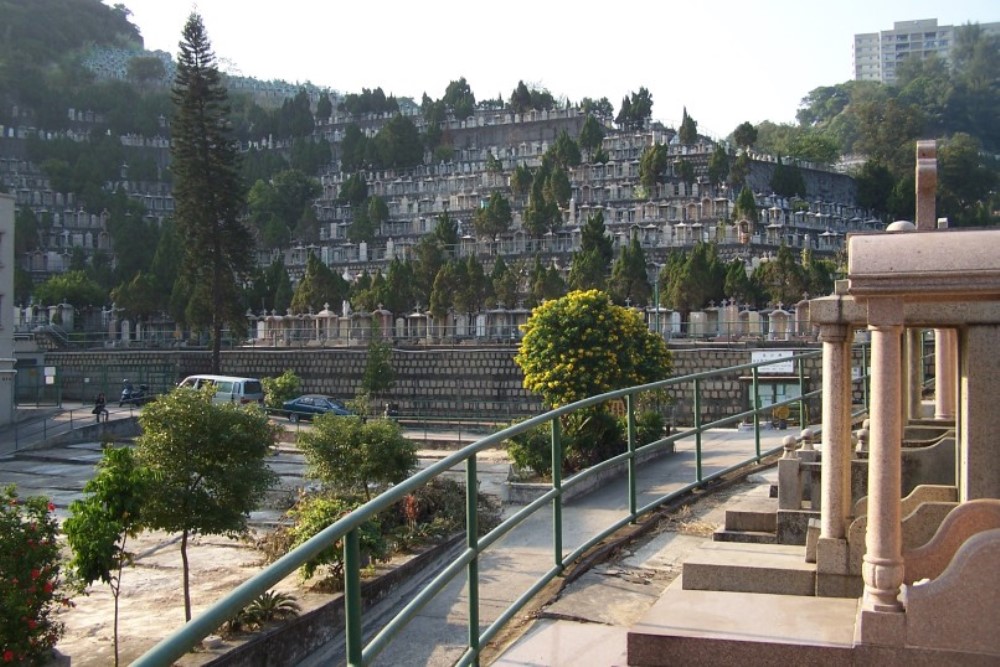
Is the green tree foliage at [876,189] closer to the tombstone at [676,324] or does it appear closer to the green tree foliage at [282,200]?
the tombstone at [676,324]

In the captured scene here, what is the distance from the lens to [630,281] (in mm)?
36469

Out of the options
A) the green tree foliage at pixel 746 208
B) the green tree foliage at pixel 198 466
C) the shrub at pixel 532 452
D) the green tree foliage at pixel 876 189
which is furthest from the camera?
the green tree foliage at pixel 876 189

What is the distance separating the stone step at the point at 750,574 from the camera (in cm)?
417

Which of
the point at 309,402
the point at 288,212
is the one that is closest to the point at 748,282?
the point at 309,402

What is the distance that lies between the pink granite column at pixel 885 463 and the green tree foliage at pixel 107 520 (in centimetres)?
726

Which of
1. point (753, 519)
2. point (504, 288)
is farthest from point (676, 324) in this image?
point (753, 519)

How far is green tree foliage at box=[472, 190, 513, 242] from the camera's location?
5038 centimetres

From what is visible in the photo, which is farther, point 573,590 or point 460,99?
point 460,99

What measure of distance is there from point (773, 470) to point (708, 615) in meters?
3.82

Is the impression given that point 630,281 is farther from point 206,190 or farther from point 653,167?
point 653,167

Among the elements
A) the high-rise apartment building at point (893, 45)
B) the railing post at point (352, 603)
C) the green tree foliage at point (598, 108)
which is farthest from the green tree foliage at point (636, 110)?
the high-rise apartment building at point (893, 45)

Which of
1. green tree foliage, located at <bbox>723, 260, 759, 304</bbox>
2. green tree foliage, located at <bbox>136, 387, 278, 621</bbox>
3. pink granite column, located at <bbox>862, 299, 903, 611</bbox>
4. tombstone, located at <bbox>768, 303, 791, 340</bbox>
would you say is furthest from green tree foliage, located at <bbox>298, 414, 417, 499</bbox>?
green tree foliage, located at <bbox>723, 260, 759, 304</bbox>

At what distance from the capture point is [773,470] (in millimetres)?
7488

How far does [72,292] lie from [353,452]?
4324cm
